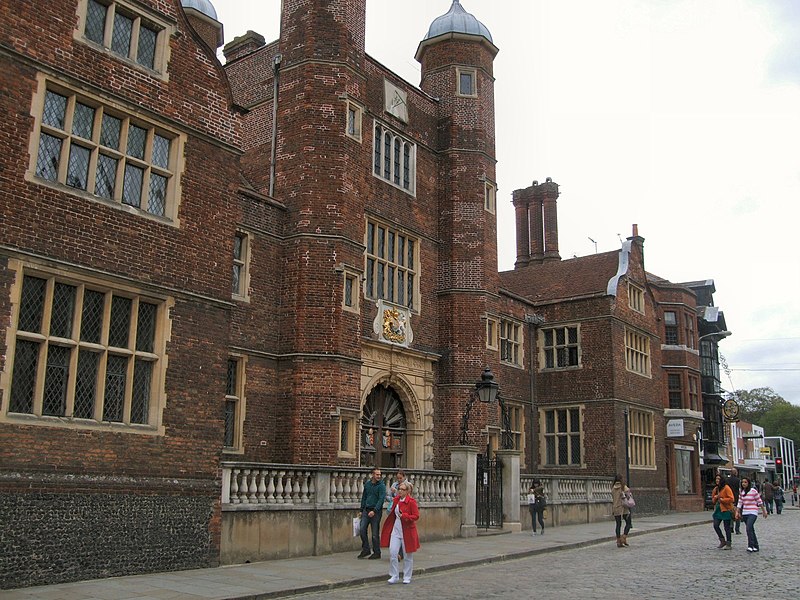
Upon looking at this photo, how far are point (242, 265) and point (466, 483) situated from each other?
24.4 ft

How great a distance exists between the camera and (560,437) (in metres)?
31.1

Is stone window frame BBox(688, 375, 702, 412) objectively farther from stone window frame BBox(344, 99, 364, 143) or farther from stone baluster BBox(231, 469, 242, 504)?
stone baluster BBox(231, 469, 242, 504)

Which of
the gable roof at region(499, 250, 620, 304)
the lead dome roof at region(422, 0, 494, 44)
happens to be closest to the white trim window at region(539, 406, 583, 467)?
the gable roof at region(499, 250, 620, 304)

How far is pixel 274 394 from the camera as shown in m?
19.6

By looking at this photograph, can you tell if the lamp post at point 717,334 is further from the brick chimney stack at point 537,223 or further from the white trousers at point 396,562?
the white trousers at point 396,562

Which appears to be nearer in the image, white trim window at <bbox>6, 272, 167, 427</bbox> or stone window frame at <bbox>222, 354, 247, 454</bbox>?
white trim window at <bbox>6, 272, 167, 427</bbox>

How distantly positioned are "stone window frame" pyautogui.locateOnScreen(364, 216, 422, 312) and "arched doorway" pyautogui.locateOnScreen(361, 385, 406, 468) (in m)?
2.63

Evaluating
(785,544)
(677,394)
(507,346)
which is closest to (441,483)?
(785,544)

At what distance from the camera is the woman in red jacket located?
491 inches

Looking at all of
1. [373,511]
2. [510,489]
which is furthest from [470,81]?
[373,511]

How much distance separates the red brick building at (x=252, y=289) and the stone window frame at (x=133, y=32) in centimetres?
4

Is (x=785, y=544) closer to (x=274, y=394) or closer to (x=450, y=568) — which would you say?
(x=450, y=568)

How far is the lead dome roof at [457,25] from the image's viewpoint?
26875mm

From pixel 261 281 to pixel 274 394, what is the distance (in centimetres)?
268
